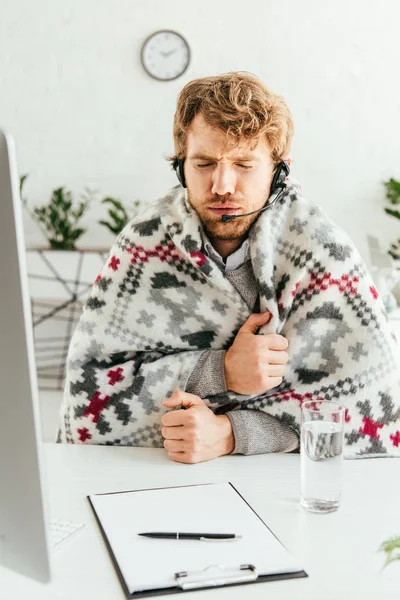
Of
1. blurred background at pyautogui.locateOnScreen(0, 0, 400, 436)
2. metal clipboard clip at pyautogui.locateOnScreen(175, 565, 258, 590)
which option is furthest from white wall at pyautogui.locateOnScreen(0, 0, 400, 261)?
metal clipboard clip at pyautogui.locateOnScreen(175, 565, 258, 590)

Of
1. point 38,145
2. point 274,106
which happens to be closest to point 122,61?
point 38,145

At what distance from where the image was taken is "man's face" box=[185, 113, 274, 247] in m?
1.39

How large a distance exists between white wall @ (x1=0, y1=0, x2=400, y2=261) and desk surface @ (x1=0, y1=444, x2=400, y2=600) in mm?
3074

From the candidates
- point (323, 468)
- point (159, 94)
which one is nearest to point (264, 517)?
point (323, 468)

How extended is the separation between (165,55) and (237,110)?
2.86 metres

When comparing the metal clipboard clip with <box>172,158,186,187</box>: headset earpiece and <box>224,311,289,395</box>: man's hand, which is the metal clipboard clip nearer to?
<box>224,311,289,395</box>: man's hand

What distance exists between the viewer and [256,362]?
4.30ft

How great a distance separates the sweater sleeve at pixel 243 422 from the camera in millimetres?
1263

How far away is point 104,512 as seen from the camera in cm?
100

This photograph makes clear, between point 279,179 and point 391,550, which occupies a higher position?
point 279,179

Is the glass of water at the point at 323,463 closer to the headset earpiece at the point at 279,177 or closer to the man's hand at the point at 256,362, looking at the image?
the man's hand at the point at 256,362

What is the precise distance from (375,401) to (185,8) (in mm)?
3240

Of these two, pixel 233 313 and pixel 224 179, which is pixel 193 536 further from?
pixel 224 179

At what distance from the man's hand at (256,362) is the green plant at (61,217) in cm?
283
